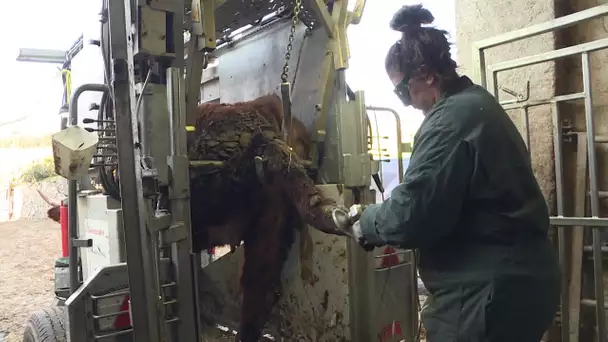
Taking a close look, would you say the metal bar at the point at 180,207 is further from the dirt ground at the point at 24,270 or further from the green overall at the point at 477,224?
the dirt ground at the point at 24,270

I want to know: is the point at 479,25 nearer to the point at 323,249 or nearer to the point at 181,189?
the point at 323,249

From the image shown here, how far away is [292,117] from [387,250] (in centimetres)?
96

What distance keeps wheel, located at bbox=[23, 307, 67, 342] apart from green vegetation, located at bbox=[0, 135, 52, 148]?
422 inches

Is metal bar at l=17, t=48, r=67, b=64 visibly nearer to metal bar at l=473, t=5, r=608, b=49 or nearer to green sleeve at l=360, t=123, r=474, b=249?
metal bar at l=473, t=5, r=608, b=49

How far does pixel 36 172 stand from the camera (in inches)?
513

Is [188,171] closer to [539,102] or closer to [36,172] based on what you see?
[539,102]

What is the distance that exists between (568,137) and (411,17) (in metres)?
1.66

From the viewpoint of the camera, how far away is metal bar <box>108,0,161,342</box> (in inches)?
70.1

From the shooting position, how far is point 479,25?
3396 mm

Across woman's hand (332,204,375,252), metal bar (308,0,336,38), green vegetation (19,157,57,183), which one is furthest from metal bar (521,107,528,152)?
green vegetation (19,157,57,183)

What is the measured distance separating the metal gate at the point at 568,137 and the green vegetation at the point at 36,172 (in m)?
12.8

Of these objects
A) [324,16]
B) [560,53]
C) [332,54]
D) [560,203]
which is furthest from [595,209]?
[324,16]

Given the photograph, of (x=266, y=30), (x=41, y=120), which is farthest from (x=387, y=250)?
(x=41, y=120)

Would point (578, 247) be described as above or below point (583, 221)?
below
